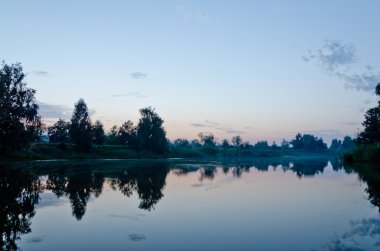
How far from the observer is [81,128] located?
11394 cm

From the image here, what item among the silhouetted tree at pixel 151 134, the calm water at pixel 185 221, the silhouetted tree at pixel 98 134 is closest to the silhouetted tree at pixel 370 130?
the calm water at pixel 185 221

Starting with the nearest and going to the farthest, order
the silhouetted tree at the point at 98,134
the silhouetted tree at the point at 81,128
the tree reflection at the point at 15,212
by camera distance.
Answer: the tree reflection at the point at 15,212 → the silhouetted tree at the point at 81,128 → the silhouetted tree at the point at 98,134

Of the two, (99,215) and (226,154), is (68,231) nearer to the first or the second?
(99,215)

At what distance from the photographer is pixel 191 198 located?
25422 mm

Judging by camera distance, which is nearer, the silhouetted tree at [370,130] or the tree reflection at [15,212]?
the tree reflection at [15,212]

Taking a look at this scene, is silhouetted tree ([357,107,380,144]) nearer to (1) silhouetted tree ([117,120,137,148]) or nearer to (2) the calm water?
(2) the calm water

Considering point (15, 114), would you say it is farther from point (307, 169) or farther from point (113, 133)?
point (113, 133)

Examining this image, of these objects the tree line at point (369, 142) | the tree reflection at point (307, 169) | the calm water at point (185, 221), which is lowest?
the tree reflection at point (307, 169)

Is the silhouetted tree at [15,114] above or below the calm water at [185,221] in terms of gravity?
above

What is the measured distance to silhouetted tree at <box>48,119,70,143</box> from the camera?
137 metres

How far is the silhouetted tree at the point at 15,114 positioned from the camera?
64.3 metres

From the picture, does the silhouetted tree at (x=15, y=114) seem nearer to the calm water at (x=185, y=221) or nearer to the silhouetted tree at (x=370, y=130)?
the calm water at (x=185, y=221)

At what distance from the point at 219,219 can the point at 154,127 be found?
13013cm

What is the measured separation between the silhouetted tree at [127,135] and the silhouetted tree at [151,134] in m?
6.25
